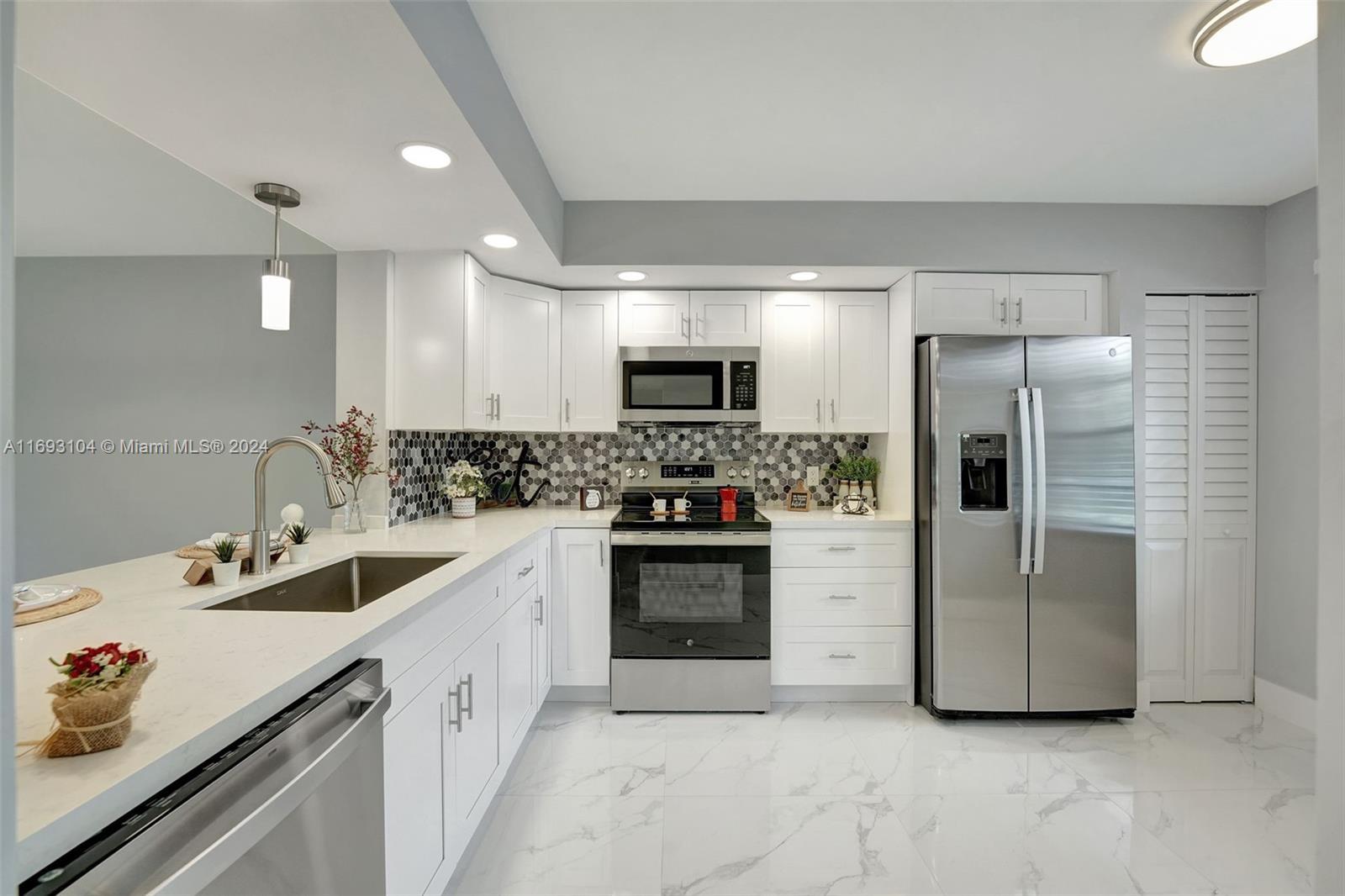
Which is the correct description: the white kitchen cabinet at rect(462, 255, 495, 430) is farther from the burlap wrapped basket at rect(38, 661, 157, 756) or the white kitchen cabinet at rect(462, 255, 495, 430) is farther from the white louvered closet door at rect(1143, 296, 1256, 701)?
the white louvered closet door at rect(1143, 296, 1256, 701)

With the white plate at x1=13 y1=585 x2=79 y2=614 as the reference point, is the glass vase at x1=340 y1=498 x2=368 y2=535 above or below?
above

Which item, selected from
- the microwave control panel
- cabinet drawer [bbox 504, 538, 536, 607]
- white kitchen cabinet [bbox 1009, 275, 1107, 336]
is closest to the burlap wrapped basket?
cabinet drawer [bbox 504, 538, 536, 607]

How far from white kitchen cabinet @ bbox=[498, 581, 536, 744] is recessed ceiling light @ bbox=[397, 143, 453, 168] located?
1568 mm

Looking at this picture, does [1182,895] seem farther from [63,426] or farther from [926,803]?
[63,426]

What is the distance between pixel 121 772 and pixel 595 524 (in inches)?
90.8

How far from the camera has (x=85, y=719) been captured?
0.73 m

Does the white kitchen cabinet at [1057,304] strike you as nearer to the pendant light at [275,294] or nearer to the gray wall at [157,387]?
the pendant light at [275,294]

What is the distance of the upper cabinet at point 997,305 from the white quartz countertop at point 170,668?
8.03ft

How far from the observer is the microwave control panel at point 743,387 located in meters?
3.30

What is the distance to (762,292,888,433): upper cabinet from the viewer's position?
10.8 feet

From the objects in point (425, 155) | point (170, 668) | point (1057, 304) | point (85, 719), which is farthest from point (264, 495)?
point (1057, 304)

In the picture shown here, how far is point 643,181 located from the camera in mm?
2703

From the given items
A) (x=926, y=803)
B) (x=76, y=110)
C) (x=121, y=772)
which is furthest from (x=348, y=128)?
(x=926, y=803)

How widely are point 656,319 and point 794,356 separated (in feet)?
2.66
